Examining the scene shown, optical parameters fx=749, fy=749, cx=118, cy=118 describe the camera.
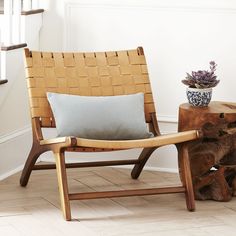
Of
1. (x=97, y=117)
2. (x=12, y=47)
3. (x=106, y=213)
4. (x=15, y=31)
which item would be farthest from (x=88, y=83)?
(x=106, y=213)

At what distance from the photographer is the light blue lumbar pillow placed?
170 inches

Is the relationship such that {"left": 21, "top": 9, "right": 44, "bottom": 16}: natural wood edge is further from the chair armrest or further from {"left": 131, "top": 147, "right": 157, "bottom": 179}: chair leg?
the chair armrest

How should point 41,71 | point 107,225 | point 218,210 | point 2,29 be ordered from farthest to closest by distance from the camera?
point 2,29
point 41,71
point 218,210
point 107,225

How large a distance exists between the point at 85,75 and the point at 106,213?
956 millimetres

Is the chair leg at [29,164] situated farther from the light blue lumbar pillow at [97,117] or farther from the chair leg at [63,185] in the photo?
the chair leg at [63,185]

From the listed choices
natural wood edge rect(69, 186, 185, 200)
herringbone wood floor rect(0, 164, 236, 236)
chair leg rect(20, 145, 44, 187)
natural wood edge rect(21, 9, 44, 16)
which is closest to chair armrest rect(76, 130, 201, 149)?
natural wood edge rect(69, 186, 185, 200)

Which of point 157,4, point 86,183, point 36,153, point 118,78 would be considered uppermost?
point 157,4

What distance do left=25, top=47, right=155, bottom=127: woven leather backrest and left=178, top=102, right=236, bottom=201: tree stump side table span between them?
0.36 m

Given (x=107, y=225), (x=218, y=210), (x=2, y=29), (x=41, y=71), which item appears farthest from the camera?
(x=2, y=29)

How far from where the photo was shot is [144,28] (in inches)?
198

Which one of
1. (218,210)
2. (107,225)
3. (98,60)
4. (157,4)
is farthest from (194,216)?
(157,4)

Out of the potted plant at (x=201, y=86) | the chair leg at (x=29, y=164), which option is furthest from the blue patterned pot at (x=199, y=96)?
the chair leg at (x=29, y=164)

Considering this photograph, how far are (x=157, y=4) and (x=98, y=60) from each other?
0.61m

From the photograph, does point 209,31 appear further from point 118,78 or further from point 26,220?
point 26,220
